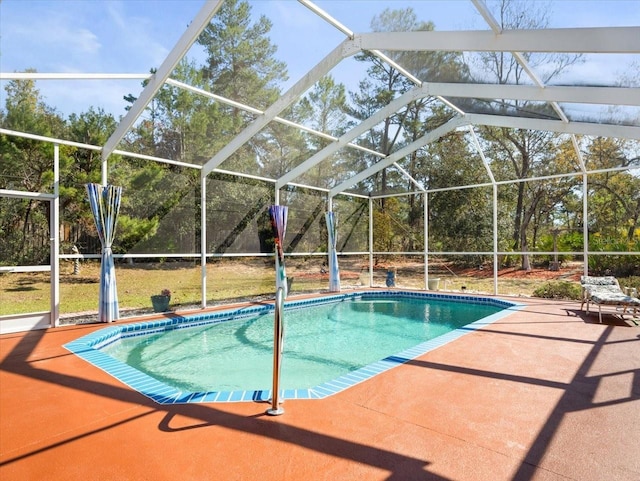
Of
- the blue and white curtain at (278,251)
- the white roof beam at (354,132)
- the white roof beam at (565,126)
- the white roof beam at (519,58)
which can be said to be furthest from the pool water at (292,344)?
the white roof beam at (519,58)

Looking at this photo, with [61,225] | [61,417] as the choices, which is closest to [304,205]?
[61,225]

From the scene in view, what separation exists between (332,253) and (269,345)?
15.1ft

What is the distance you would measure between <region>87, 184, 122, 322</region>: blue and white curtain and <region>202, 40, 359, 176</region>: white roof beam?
199cm

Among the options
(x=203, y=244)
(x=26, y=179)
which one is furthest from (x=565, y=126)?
(x=26, y=179)

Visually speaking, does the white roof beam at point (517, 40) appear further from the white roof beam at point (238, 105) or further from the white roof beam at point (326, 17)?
the white roof beam at point (238, 105)

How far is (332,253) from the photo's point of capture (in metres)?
10.3

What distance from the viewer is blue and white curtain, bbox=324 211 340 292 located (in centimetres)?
1025

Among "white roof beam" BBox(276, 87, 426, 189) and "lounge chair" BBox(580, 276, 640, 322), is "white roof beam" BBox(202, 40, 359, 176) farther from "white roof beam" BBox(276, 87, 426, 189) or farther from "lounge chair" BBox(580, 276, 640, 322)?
"lounge chair" BBox(580, 276, 640, 322)

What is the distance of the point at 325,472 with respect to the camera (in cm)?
213

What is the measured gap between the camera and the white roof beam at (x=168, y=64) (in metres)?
4.33

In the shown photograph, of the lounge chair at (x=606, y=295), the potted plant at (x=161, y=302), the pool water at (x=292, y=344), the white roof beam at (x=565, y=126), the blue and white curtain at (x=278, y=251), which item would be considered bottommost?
the pool water at (x=292, y=344)

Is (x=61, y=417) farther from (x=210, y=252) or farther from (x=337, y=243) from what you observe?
(x=337, y=243)

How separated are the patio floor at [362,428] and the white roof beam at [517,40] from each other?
10.2ft

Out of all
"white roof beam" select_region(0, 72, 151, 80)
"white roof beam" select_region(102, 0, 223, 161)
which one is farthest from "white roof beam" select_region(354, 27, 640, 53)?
"white roof beam" select_region(0, 72, 151, 80)
